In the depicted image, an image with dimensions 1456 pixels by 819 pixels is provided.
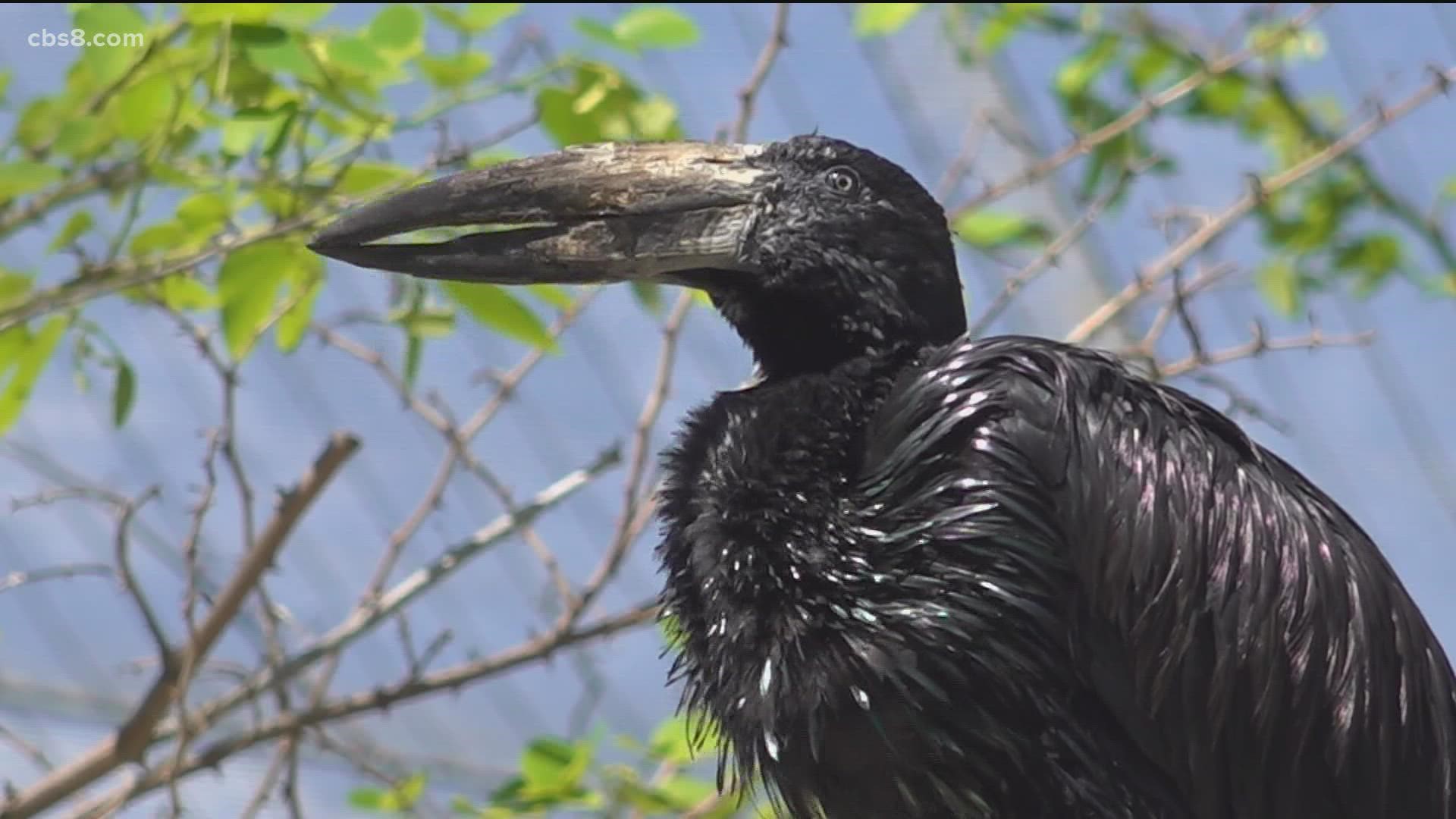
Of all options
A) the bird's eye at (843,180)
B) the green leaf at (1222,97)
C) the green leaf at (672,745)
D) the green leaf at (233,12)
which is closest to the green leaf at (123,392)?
the green leaf at (233,12)

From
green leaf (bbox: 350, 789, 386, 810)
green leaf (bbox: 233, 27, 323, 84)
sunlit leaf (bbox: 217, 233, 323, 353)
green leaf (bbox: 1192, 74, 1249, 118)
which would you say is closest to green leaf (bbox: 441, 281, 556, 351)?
sunlit leaf (bbox: 217, 233, 323, 353)

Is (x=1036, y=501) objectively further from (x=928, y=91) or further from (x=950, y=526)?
(x=928, y=91)

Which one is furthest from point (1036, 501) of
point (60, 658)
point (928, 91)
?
point (60, 658)

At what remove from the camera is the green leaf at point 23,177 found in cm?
267

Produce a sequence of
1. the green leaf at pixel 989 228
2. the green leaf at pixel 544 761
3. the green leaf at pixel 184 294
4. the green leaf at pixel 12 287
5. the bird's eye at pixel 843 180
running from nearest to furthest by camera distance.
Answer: the bird's eye at pixel 843 180, the green leaf at pixel 12 287, the green leaf at pixel 184 294, the green leaf at pixel 544 761, the green leaf at pixel 989 228

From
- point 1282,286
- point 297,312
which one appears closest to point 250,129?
point 297,312

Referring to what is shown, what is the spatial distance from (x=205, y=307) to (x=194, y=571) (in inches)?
19.1

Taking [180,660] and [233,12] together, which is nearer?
[233,12]

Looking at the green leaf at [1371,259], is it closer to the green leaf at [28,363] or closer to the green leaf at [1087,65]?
the green leaf at [1087,65]

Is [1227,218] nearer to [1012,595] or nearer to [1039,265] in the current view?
[1039,265]

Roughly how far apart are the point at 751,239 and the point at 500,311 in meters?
0.43

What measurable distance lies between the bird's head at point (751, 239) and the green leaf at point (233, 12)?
1.31ft

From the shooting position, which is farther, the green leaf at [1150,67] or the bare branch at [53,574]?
the green leaf at [1150,67]

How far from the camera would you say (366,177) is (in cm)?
290
